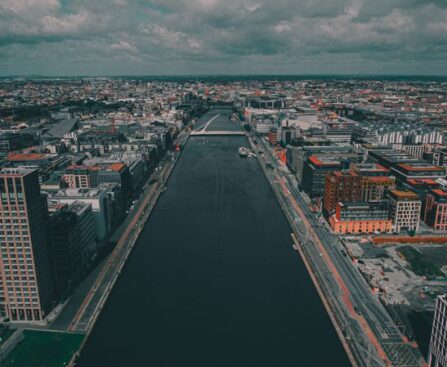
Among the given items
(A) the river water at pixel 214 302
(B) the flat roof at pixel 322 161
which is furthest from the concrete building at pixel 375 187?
(A) the river water at pixel 214 302

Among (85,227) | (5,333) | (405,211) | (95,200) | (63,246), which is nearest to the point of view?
(5,333)

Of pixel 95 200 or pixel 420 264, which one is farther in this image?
pixel 95 200

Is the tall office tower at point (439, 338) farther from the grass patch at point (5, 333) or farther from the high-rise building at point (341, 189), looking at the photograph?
the grass patch at point (5, 333)

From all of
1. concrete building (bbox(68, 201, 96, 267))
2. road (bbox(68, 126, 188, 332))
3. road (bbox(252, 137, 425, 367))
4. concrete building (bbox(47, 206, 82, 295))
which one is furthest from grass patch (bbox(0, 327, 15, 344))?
road (bbox(252, 137, 425, 367))

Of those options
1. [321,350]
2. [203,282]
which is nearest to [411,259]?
[321,350]

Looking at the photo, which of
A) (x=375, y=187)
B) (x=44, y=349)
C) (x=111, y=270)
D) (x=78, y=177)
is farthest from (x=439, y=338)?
(x=78, y=177)

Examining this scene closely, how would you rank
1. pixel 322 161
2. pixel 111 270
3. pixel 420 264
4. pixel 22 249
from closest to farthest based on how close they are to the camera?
pixel 22 249, pixel 111 270, pixel 420 264, pixel 322 161

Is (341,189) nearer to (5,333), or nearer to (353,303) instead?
(353,303)

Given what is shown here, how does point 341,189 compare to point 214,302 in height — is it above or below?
above
